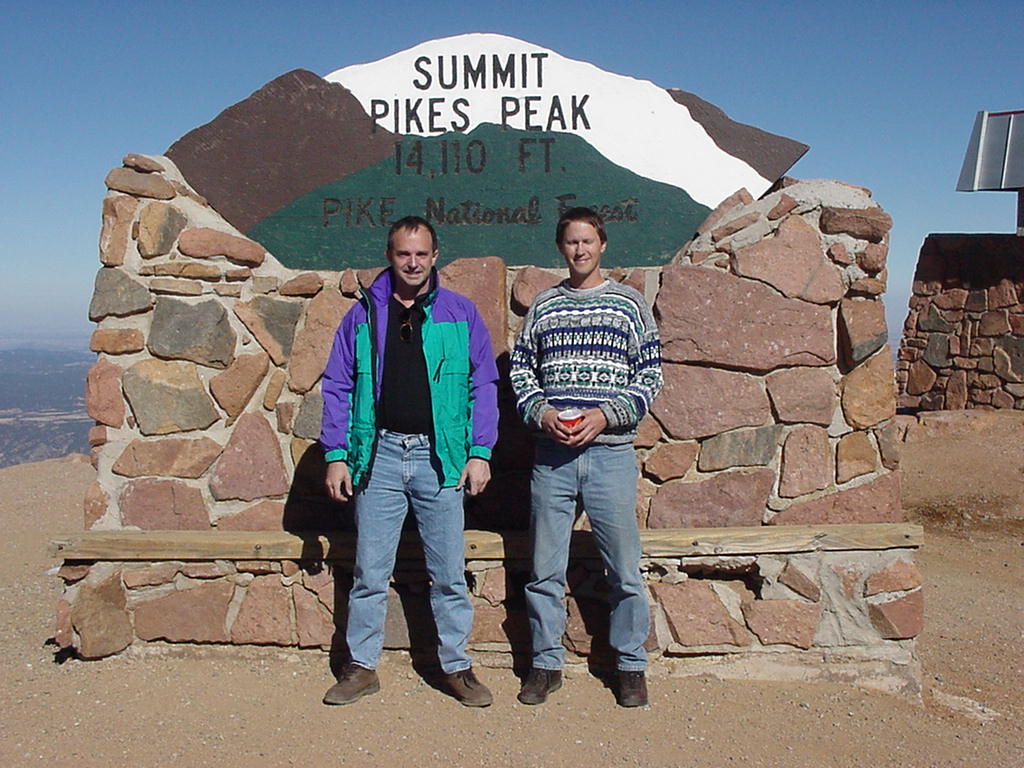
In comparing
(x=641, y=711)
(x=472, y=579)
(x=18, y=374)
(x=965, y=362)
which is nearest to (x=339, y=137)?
(x=472, y=579)

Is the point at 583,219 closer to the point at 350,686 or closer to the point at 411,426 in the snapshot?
the point at 411,426

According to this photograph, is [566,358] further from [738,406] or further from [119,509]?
[119,509]

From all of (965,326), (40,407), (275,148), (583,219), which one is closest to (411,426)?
(583,219)

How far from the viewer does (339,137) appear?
3748 millimetres

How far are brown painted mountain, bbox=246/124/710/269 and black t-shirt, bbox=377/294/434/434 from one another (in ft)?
2.23

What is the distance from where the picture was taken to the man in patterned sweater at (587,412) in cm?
296

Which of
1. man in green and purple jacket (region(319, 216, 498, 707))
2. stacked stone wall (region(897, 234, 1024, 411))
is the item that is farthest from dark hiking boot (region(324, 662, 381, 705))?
stacked stone wall (region(897, 234, 1024, 411))

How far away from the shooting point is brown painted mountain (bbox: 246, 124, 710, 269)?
364cm

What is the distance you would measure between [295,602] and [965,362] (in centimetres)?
818

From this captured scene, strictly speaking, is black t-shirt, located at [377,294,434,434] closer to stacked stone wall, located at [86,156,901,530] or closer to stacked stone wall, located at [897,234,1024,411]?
stacked stone wall, located at [86,156,901,530]

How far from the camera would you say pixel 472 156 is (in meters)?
3.69

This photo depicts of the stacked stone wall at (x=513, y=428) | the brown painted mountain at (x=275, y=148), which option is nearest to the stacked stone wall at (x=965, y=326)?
the stacked stone wall at (x=513, y=428)

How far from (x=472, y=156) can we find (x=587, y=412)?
1319mm

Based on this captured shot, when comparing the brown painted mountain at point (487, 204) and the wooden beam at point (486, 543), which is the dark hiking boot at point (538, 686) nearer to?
the wooden beam at point (486, 543)
